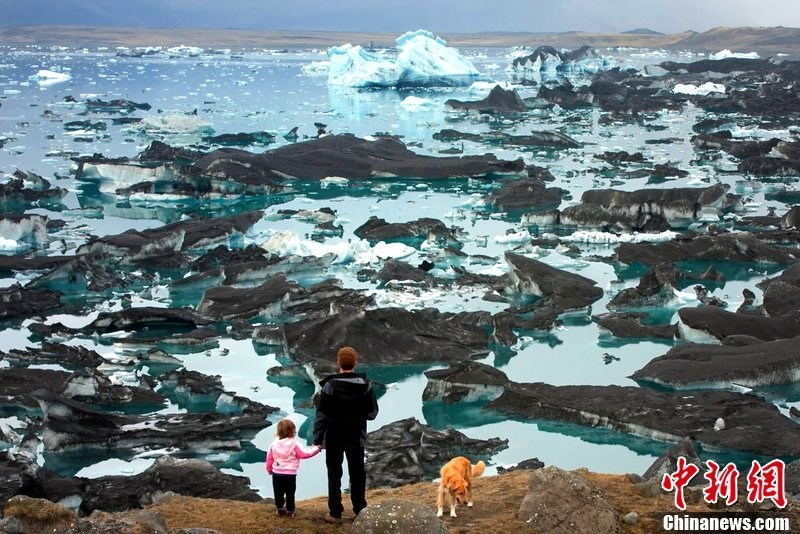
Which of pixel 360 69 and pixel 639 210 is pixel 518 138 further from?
pixel 360 69

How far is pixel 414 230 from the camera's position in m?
21.4

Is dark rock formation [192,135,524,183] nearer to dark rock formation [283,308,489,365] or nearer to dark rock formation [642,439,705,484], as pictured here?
dark rock formation [283,308,489,365]

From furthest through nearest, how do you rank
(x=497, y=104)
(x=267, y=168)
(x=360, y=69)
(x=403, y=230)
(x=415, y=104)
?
(x=360, y=69), (x=415, y=104), (x=497, y=104), (x=267, y=168), (x=403, y=230)

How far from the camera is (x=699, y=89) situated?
58.3 m

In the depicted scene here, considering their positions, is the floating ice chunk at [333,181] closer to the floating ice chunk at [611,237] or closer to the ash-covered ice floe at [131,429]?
the floating ice chunk at [611,237]

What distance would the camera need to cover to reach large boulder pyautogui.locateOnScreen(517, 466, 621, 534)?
652cm

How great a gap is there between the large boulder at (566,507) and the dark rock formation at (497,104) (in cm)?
4146

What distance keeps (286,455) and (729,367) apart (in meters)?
7.49

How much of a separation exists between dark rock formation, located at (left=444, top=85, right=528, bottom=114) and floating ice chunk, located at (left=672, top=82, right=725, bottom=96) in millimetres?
12658

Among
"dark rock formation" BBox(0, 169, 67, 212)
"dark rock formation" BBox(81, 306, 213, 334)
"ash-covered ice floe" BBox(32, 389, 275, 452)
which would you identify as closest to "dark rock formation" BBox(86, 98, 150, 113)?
"dark rock formation" BBox(0, 169, 67, 212)

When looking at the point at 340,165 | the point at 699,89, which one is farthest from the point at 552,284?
the point at 699,89

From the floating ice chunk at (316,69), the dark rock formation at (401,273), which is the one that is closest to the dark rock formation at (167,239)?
the dark rock formation at (401,273)

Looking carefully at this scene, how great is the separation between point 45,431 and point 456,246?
10.7m

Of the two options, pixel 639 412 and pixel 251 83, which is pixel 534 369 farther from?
pixel 251 83
